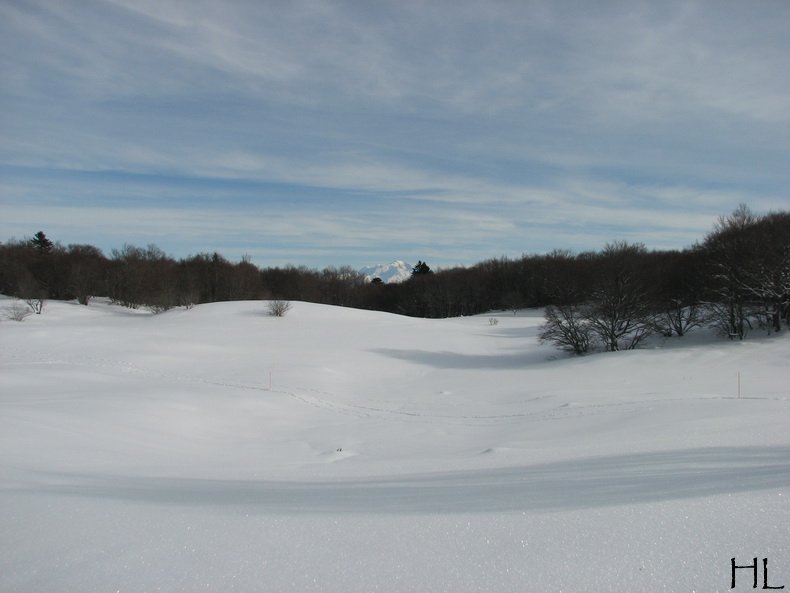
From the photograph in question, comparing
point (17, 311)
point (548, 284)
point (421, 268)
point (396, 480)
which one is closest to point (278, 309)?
point (17, 311)

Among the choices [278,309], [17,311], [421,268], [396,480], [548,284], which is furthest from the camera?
[421,268]

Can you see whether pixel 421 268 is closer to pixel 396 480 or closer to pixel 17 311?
pixel 17 311

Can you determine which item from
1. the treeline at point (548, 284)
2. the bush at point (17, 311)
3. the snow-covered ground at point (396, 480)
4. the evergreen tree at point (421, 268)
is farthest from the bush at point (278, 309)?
the evergreen tree at point (421, 268)

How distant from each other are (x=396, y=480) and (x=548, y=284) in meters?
65.5

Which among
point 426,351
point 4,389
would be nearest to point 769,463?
point 4,389

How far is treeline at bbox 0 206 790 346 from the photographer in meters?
24.7

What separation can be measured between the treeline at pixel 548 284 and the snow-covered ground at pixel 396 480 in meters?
5.19

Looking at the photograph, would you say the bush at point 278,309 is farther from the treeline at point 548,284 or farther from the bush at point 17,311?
the bush at point 17,311

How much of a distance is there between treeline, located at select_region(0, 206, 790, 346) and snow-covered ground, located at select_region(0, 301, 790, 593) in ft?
Result: 17.0

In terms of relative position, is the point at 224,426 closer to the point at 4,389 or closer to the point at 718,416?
the point at 4,389

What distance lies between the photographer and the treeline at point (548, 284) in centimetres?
2470

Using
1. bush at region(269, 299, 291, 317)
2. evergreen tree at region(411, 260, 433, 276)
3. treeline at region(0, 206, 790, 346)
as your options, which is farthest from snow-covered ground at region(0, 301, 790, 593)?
evergreen tree at region(411, 260, 433, 276)

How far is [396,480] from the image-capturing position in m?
6.57

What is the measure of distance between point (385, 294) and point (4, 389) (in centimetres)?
7485
